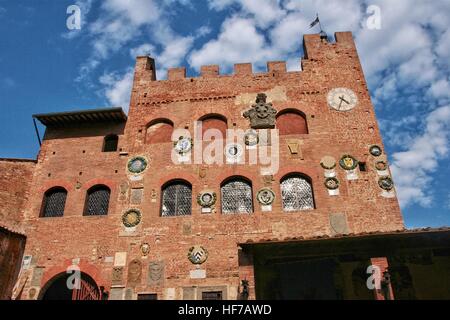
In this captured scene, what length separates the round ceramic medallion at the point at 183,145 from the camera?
1288 cm

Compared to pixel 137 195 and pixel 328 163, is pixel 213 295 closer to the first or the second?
pixel 137 195

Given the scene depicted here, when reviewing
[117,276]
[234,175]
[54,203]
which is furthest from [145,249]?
[54,203]

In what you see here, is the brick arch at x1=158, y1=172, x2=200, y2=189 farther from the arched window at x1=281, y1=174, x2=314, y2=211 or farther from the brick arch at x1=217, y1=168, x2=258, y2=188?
the arched window at x1=281, y1=174, x2=314, y2=211

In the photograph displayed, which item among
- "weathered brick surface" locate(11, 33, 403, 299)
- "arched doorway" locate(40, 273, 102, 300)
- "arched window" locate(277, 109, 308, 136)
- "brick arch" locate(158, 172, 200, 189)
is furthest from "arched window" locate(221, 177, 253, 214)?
"arched doorway" locate(40, 273, 102, 300)

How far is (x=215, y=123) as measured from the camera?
1362 cm

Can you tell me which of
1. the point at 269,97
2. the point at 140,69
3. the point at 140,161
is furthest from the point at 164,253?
the point at 140,69

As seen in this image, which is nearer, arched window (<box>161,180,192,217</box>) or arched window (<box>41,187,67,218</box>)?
arched window (<box>161,180,192,217</box>)

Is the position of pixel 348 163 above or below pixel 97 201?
above

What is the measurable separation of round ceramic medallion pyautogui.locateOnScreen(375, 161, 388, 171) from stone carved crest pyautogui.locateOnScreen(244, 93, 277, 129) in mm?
3716

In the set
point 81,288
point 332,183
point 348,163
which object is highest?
point 348,163

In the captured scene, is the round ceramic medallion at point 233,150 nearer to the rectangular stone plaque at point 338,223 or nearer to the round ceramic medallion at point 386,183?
the rectangular stone plaque at point 338,223

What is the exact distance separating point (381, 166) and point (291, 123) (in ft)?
11.1

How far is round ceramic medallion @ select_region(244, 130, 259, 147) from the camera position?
12697mm
